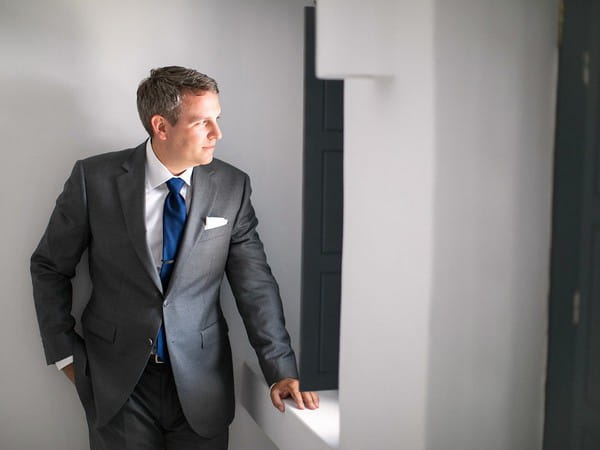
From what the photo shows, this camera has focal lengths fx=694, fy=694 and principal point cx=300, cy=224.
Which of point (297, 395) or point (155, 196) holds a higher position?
point (155, 196)

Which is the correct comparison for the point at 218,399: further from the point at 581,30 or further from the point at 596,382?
the point at 581,30

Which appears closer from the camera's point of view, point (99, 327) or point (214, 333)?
point (99, 327)

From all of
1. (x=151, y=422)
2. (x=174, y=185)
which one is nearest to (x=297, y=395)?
(x=151, y=422)

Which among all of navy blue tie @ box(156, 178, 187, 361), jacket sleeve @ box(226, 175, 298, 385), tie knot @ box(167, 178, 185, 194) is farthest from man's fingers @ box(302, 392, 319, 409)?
tie knot @ box(167, 178, 185, 194)

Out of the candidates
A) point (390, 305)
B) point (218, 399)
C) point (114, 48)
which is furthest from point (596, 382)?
point (114, 48)

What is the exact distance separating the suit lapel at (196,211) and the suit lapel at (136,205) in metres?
0.11

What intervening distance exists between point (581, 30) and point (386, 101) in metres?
0.59

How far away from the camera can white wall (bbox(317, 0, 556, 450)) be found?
78.2 inches

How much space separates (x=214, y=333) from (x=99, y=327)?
49 cm

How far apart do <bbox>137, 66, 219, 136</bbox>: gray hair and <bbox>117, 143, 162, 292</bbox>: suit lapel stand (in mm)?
182

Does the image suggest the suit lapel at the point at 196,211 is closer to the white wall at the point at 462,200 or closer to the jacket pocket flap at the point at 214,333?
the jacket pocket flap at the point at 214,333

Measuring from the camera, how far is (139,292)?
2.90m

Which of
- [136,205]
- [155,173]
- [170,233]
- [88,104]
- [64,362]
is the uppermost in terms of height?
[88,104]

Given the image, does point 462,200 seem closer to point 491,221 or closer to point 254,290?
point 491,221
